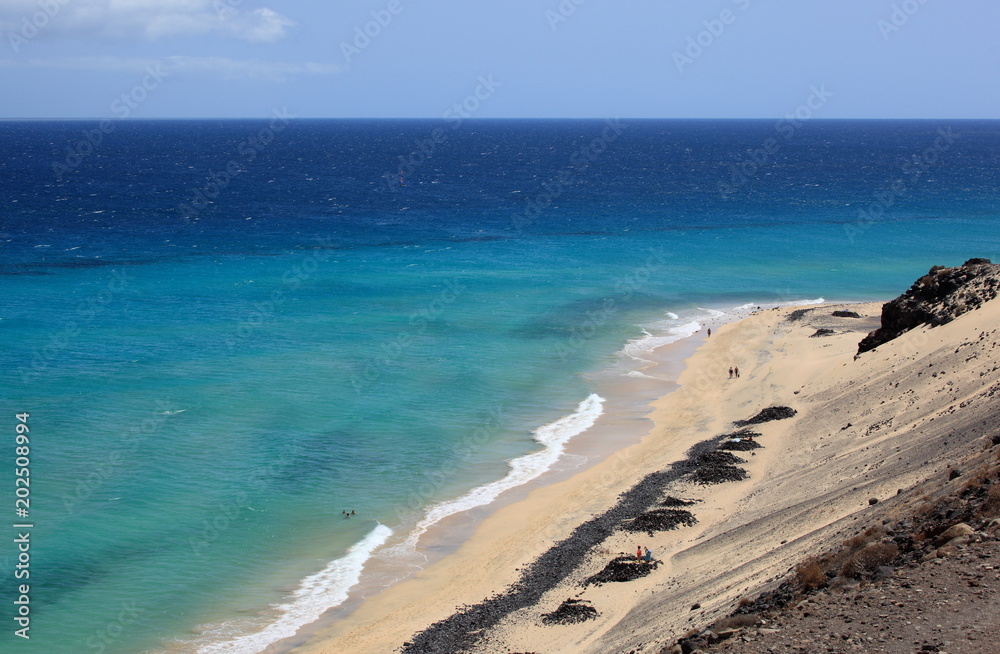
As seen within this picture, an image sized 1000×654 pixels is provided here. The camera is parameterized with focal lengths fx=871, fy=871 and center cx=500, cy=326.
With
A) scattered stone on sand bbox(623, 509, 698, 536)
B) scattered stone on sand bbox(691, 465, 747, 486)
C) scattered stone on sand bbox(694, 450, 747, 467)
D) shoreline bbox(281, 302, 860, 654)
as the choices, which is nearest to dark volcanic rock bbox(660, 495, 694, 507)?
scattered stone on sand bbox(623, 509, 698, 536)

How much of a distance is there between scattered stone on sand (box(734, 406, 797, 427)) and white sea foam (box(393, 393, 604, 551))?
280 inches

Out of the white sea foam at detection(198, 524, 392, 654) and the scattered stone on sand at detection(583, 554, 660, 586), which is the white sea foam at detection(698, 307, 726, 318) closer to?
the white sea foam at detection(198, 524, 392, 654)

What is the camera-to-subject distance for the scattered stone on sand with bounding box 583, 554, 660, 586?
2450 cm

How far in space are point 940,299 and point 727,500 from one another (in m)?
19.0

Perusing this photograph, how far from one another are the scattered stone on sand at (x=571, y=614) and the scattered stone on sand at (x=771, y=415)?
1784cm

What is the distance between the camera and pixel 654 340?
A: 56250mm

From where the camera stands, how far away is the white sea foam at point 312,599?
23547mm

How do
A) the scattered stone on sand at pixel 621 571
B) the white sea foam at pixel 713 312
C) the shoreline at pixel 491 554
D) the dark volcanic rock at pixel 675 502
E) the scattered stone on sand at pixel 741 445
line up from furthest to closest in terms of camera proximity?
the white sea foam at pixel 713 312
the scattered stone on sand at pixel 741 445
the dark volcanic rock at pixel 675 502
the scattered stone on sand at pixel 621 571
the shoreline at pixel 491 554

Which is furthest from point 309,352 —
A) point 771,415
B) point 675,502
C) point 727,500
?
point 727,500

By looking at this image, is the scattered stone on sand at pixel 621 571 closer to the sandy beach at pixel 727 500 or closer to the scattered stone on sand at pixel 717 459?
the sandy beach at pixel 727 500

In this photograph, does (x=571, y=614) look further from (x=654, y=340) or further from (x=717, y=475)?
(x=654, y=340)

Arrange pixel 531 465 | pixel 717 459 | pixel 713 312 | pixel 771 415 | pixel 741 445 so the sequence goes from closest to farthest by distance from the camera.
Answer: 1. pixel 717 459
2. pixel 741 445
3. pixel 531 465
4. pixel 771 415
5. pixel 713 312

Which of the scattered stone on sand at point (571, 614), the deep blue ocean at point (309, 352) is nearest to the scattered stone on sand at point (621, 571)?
the scattered stone on sand at point (571, 614)

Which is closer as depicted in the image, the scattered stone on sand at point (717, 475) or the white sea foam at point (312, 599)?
the white sea foam at point (312, 599)
